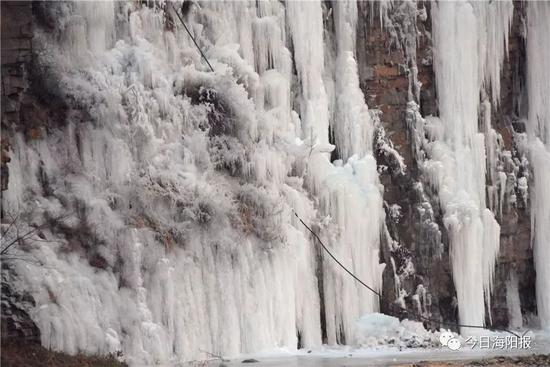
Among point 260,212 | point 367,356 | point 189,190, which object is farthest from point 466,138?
point 189,190

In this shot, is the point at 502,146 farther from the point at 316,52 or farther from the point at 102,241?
the point at 102,241

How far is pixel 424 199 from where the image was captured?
820 inches

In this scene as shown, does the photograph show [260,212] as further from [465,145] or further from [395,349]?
[465,145]

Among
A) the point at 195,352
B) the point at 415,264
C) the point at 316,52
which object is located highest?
the point at 316,52

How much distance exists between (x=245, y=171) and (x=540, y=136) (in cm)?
669

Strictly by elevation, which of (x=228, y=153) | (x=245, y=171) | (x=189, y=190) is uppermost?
(x=228, y=153)

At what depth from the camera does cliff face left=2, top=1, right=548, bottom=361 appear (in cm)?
1670

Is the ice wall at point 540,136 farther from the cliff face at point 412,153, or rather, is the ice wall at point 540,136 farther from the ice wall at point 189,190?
the ice wall at point 189,190

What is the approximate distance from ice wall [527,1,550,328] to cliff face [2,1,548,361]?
0.19 m

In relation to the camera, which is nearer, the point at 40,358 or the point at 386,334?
the point at 40,358

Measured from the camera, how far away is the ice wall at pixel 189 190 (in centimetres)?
1648

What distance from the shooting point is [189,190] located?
57.6 ft

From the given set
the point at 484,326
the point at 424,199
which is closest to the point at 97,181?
the point at 424,199

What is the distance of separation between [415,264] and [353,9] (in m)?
4.63
